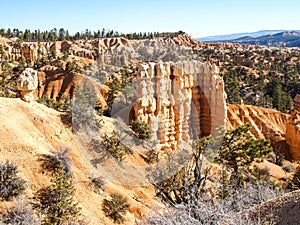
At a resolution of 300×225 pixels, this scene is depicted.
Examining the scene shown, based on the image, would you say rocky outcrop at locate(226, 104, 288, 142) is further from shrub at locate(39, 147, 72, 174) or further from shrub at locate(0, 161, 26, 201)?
shrub at locate(0, 161, 26, 201)

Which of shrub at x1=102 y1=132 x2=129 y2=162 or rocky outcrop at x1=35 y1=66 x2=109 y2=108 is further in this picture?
rocky outcrop at x1=35 y1=66 x2=109 y2=108

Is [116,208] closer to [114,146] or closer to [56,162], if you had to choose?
[56,162]

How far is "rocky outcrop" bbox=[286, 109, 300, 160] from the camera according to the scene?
33.6 m

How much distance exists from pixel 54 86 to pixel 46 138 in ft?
101

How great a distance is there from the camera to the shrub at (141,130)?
814 inches

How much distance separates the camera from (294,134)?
3419 centimetres

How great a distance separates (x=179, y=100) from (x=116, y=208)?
12.7 meters

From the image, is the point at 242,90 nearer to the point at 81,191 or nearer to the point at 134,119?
the point at 134,119

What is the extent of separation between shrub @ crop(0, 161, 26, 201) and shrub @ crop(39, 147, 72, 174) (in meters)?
1.52

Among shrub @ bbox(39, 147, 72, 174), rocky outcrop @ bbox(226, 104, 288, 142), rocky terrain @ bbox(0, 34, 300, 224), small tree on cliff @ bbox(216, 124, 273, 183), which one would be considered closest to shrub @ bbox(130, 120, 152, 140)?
rocky terrain @ bbox(0, 34, 300, 224)

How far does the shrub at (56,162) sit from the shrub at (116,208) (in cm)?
212

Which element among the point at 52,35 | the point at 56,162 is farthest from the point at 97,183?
the point at 52,35

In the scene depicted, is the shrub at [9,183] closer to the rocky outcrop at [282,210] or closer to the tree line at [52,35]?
the rocky outcrop at [282,210]

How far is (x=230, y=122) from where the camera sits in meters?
36.1
